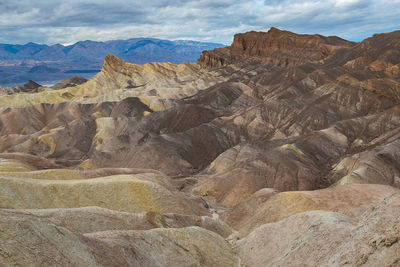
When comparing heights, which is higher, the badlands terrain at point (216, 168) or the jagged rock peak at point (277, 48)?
the jagged rock peak at point (277, 48)

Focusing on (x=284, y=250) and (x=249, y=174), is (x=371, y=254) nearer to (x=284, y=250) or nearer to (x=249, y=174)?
(x=284, y=250)

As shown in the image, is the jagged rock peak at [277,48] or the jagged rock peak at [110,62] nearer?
the jagged rock peak at [277,48]

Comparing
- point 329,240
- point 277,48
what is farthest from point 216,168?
point 277,48

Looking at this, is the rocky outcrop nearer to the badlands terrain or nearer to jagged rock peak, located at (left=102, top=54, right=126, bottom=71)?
the badlands terrain

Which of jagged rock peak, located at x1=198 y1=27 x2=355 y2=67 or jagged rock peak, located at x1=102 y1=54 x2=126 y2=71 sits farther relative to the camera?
jagged rock peak, located at x1=102 y1=54 x2=126 y2=71

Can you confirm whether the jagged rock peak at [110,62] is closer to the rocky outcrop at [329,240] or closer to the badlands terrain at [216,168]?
the badlands terrain at [216,168]

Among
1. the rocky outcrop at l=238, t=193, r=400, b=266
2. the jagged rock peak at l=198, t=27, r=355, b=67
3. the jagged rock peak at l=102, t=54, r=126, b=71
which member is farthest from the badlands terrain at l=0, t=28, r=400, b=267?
the jagged rock peak at l=102, t=54, r=126, b=71

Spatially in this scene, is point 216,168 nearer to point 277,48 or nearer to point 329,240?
point 329,240

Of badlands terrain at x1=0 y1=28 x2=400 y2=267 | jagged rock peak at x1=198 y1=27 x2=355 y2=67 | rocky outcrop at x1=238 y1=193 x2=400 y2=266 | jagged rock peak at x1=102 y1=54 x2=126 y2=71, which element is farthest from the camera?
jagged rock peak at x1=102 y1=54 x2=126 y2=71

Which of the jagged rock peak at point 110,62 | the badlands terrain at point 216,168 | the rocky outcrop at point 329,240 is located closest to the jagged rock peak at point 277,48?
the badlands terrain at point 216,168
